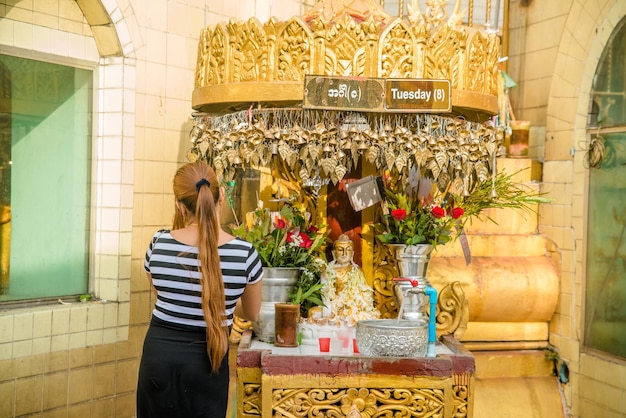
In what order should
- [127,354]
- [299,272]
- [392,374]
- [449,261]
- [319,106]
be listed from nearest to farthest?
[392,374] → [319,106] → [299,272] → [127,354] → [449,261]

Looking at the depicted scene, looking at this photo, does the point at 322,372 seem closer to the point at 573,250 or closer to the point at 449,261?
the point at 449,261

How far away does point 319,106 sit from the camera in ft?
15.1

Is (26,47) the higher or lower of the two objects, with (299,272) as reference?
higher

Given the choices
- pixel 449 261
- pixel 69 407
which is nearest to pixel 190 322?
pixel 69 407

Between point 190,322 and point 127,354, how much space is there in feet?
9.94

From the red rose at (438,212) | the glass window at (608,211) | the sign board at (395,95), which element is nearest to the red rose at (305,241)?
the red rose at (438,212)

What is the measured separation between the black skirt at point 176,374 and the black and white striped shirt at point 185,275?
6 centimetres

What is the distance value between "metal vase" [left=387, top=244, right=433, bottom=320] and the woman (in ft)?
5.60

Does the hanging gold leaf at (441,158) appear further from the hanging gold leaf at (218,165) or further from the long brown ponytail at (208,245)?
the long brown ponytail at (208,245)

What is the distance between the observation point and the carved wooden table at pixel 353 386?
4.31 m

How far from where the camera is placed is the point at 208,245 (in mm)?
3285

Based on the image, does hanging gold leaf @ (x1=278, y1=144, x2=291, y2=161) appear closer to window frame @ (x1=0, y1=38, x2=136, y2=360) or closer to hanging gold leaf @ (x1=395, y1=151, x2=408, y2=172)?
hanging gold leaf @ (x1=395, y1=151, x2=408, y2=172)

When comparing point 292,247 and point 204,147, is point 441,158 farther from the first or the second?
point 204,147

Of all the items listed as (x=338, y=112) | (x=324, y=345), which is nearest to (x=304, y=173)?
(x=338, y=112)
